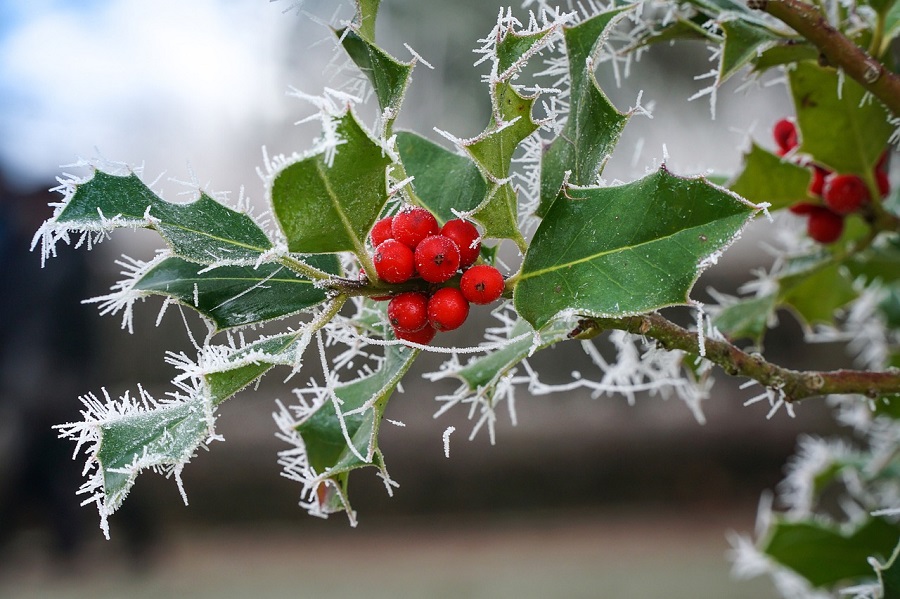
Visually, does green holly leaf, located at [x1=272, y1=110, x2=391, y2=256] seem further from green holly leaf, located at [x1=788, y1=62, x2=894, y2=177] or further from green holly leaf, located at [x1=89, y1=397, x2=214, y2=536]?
green holly leaf, located at [x1=788, y1=62, x2=894, y2=177]

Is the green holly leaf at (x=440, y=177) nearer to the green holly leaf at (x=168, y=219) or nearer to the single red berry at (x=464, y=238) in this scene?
the single red berry at (x=464, y=238)

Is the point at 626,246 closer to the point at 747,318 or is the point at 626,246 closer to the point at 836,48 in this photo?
the point at 836,48

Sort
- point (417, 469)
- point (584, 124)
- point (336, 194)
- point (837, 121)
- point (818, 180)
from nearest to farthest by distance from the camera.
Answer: point (336, 194) → point (584, 124) → point (837, 121) → point (818, 180) → point (417, 469)

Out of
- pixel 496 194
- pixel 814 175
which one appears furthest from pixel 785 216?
pixel 496 194

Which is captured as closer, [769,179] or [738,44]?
[738,44]

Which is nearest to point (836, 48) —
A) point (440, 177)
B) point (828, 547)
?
point (440, 177)

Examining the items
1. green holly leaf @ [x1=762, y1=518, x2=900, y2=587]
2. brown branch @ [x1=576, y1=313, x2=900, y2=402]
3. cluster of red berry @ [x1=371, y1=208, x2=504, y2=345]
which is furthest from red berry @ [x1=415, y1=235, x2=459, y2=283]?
green holly leaf @ [x1=762, y1=518, x2=900, y2=587]
